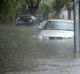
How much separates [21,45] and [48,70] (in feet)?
22.8

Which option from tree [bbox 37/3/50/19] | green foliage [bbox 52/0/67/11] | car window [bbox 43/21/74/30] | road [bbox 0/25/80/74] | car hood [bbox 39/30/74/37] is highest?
green foliage [bbox 52/0/67/11]

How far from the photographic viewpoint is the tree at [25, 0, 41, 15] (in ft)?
79.6

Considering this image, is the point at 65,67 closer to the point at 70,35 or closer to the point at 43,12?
the point at 70,35

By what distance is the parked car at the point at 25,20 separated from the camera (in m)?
25.4

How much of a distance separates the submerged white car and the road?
255mm

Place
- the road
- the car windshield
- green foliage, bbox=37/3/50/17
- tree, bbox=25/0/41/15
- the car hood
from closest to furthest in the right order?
the road < the car hood < the car windshield < green foliage, bbox=37/3/50/17 < tree, bbox=25/0/41/15

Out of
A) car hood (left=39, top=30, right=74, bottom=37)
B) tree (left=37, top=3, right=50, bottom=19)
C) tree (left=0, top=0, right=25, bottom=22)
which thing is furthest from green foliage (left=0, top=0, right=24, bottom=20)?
car hood (left=39, top=30, right=74, bottom=37)

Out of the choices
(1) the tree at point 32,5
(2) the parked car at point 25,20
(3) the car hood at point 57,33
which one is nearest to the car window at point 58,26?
(3) the car hood at point 57,33

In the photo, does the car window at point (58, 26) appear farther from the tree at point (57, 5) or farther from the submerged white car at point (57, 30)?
the tree at point (57, 5)

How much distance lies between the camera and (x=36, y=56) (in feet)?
47.8

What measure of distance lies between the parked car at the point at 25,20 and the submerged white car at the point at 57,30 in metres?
5.98

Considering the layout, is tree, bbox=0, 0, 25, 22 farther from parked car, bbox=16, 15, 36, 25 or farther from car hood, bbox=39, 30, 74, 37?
car hood, bbox=39, 30, 74, 37

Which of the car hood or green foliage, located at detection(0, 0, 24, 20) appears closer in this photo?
the car hood

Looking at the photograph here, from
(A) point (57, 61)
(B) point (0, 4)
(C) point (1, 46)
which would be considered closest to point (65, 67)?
(A) point (57, 61)
